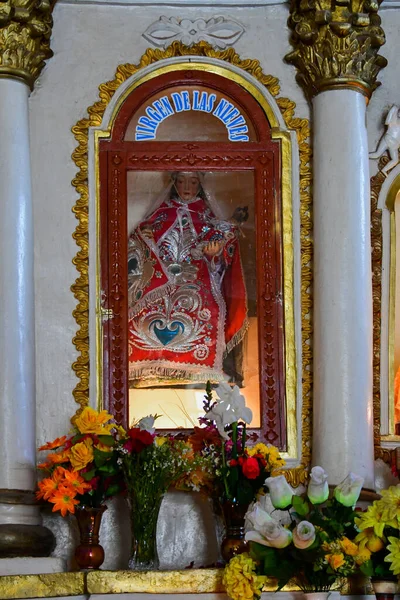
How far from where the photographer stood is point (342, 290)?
7.84 m

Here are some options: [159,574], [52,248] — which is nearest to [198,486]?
[159,574]

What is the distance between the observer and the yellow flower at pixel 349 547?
6418mm

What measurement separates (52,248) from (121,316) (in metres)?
0.50

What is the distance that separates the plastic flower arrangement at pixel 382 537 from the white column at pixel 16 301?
6.02ft

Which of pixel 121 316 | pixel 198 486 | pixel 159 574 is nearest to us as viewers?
pixel 159 574

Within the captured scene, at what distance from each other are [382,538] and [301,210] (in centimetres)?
229

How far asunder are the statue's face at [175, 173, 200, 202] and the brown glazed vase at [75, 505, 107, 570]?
1.84 metres

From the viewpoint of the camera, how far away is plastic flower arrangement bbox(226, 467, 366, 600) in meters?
6.41

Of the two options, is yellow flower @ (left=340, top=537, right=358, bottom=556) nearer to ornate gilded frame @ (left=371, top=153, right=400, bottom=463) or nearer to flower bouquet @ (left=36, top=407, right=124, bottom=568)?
flower bouquet @ (left=36, top=407, right=124, bottom=568)

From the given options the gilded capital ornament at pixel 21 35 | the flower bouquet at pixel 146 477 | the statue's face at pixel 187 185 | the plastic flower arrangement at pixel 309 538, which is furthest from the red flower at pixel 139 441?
the gilded capital ornament at pixel 21 35

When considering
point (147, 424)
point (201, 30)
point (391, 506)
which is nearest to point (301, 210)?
point (201, 30)

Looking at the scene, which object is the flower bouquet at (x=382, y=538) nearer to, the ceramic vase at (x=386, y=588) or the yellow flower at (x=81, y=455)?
the ceramic vase at (x=386, y=588)

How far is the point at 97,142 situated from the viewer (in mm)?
8164

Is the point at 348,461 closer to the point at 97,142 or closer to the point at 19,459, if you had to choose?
the point at 19,459
